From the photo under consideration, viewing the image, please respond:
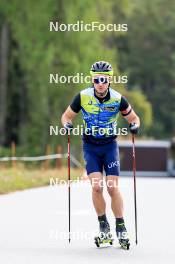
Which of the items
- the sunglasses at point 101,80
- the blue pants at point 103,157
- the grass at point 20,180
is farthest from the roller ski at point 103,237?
the grass at point 20,180

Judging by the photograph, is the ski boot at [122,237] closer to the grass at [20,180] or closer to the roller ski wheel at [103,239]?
the roller ski wheel at [103,239]

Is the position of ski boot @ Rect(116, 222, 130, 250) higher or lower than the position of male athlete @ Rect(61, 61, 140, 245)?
lower

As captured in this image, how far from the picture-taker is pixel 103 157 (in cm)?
1227

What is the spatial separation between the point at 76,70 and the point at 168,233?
3346 centimetres

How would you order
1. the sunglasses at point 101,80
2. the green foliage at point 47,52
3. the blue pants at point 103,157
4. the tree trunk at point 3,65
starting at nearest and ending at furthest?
the sunglasses at point 101,80 → the blue pants at point 103,157 → the green foliage at point 47,52 → the tree trunk at point 3,65

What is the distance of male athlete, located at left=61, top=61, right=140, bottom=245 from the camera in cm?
1198

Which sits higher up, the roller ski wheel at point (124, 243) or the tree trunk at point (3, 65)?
the tree trunk at point (3, 65)

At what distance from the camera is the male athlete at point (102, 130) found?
39.3ft

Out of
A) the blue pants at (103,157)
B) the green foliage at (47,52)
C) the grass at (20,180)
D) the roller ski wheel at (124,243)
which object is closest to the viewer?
the roller ski wheel at (124,243)

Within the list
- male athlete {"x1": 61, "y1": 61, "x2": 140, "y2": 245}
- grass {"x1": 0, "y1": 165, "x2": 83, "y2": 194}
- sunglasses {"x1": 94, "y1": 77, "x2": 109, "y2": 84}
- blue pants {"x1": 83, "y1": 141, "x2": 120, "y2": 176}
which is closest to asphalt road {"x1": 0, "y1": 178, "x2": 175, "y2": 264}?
male athlete {"x1": 61, "y1": 61, "x2": 140, "y2": 245}

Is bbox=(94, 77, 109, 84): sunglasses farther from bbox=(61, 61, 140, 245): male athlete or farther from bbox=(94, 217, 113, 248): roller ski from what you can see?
bbox=(94, 217, 113, 248): roller ski

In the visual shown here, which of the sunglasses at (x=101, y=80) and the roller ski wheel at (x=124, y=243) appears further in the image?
the sunglasses at (x=101, y=80)

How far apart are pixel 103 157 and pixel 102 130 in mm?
371

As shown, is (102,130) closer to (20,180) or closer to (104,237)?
(104,237)
